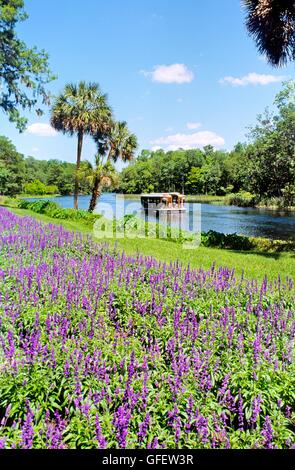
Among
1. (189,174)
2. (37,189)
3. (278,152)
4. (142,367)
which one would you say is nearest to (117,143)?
(278,152)

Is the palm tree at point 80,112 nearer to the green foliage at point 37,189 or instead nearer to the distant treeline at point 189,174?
the distant treeline at point 189,174

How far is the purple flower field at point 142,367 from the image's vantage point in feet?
10.0

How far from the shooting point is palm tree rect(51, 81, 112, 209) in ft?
114

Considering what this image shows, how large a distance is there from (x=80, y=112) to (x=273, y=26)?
25.7m

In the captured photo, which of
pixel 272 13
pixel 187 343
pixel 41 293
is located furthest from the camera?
pixel 272 13

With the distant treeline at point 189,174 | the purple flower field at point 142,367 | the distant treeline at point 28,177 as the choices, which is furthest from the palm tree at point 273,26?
the distant treeline at point 189,174

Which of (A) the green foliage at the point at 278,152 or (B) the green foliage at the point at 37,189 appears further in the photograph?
(B) the green foliage at the point at 37,189

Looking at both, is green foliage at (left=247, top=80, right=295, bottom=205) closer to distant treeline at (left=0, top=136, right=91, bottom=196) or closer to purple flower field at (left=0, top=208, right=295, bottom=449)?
purple flower field at (left=0, top=208, right=295, bottom=449)

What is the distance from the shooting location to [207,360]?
3.92 m

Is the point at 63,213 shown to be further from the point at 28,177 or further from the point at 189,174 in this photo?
the point at 189,174

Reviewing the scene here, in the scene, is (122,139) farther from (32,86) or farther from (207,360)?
(207,360)

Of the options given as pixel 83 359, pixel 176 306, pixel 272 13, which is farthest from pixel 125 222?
pixel 83 359

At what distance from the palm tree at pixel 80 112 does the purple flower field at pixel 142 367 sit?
1175 inches

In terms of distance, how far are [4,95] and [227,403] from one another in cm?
3275
